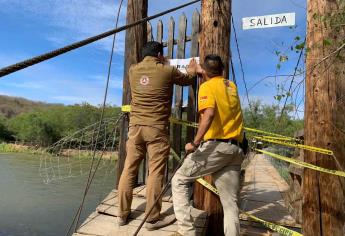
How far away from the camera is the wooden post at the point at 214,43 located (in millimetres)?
4242

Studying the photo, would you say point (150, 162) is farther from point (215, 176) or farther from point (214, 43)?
point (214, 43)

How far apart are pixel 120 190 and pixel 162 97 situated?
1.04 metres

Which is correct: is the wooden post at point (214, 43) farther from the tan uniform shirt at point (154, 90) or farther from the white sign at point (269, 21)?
the tan uniform shirt at point (154, 90)

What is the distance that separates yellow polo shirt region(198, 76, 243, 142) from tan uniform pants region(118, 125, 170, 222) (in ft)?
2.11

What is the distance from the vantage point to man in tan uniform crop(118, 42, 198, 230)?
4.07m

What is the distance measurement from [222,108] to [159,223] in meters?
1.35

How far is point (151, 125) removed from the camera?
13.4 ft

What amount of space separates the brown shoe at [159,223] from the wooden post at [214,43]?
1.26 feet

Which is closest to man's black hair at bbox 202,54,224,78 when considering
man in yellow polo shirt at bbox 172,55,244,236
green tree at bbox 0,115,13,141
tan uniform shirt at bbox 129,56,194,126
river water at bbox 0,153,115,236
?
man in yellow polo shirt at bbox 172,55,244,236

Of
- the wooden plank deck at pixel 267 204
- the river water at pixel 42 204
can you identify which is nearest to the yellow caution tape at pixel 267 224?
the wooden plank deck at pixel 267 204

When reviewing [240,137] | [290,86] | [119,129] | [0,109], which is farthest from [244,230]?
[0,109]

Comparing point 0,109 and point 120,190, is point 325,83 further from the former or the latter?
point 0,109

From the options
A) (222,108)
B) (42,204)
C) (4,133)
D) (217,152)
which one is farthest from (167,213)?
(4,133)

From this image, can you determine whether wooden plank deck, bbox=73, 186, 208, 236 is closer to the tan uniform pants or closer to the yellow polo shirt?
the tan uniform pants
